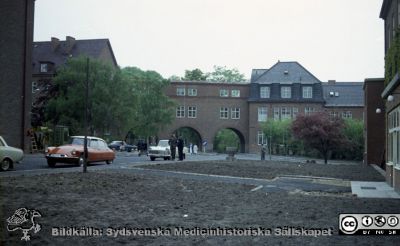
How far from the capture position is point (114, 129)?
46.4 metres

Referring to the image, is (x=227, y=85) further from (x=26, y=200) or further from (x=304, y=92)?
(x=26, y=200)

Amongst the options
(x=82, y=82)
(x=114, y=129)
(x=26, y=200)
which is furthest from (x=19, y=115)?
(x=26, y=200)

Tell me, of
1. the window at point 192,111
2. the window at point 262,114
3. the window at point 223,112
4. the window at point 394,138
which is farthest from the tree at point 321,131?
the window at point 192,111

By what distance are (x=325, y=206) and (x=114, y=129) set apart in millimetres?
38929

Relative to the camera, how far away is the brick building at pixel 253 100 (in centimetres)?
6650

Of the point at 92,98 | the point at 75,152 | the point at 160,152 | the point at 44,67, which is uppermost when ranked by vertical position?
the point at 44,67

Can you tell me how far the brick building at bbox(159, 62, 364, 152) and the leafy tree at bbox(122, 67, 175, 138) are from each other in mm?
Answer: 5927

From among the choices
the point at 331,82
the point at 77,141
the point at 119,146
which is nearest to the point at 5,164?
the point at 77,141

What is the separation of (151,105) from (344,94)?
29120 mm

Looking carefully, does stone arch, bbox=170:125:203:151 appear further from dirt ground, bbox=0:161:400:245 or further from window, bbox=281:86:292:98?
dirt ground, bbox=0:161:400:245

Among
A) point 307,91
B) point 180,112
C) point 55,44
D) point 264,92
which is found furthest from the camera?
point 180,112

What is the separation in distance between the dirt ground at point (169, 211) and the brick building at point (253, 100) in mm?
54958

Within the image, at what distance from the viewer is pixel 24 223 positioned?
4957 millimetres

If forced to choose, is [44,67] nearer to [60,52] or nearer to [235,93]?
[60,52]
